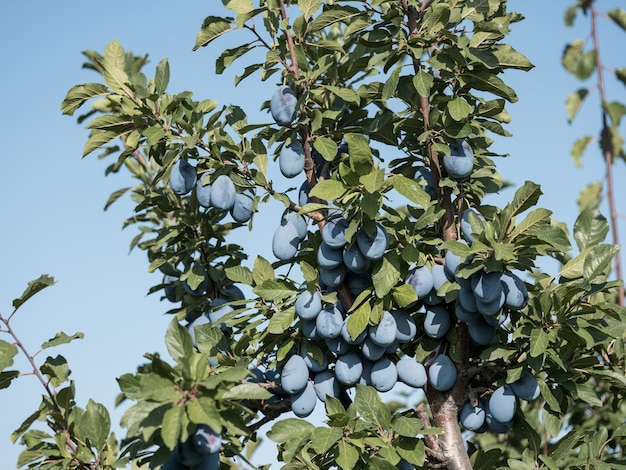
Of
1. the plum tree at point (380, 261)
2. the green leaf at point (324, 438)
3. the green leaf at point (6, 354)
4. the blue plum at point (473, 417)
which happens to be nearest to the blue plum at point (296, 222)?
the plum tree at point (380, 261)

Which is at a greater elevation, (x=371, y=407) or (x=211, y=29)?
(x=211, y=29)

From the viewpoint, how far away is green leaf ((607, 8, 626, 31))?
8.34ft

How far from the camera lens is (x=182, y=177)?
250 centimetres

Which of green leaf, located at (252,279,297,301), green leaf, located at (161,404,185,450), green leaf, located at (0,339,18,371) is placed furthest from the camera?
green leaf, located at (252,279,297,301)

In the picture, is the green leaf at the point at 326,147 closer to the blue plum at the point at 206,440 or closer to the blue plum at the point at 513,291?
the blue plum at the point at 513,291

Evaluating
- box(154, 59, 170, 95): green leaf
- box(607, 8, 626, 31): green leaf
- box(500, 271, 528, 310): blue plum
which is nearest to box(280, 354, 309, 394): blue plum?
box(500, 271, 528, 310): blue plum

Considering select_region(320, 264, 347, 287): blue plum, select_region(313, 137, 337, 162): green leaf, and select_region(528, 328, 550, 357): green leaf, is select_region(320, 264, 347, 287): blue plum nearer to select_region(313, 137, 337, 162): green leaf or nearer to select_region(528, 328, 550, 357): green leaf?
select_region(313, 137, 337, 162): green leaf

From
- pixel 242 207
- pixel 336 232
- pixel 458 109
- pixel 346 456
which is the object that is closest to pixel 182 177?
pixel 242 207

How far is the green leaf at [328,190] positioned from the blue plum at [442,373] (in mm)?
643

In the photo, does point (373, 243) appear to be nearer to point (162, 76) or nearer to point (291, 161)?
point (291, 161)

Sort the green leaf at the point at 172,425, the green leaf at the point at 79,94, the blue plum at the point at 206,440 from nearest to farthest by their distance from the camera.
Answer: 1. the green leaf at the point at 172,425
2. the blue plum at the point at 206,440
3. the green leaf at the point at 79,94

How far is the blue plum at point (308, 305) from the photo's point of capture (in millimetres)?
2252

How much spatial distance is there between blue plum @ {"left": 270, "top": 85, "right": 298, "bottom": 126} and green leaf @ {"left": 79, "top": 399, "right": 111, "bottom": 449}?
39.5 inches

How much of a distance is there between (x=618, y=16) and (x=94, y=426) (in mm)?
2058
